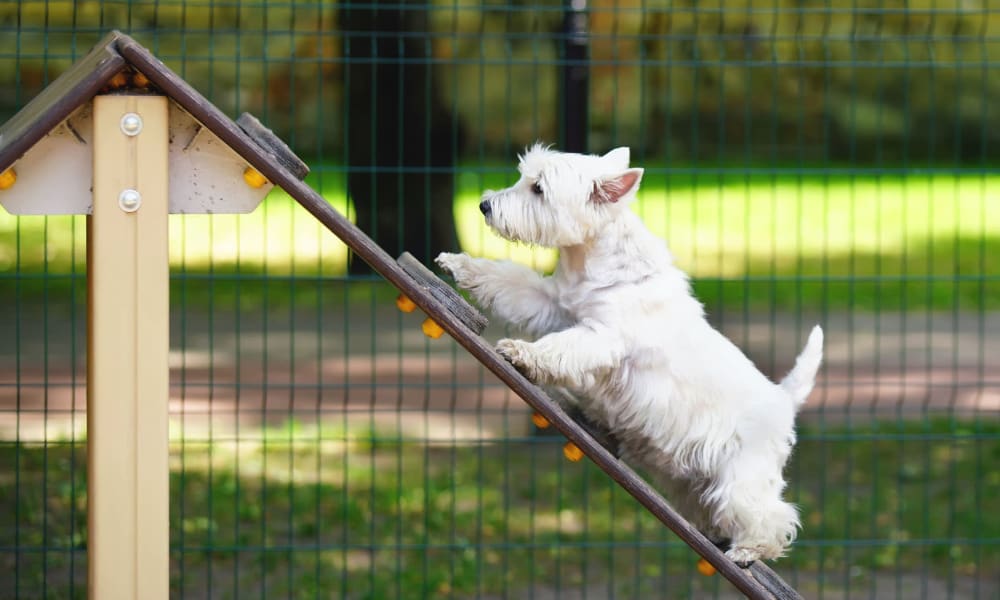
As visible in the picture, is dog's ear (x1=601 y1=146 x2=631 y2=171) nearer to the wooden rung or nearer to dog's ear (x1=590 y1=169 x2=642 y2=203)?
dog's ear (x1=590 y1=169 x2=642 y2=203)

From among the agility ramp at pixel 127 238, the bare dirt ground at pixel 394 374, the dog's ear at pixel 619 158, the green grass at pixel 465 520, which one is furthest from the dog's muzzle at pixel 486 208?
the bare dirt ground at pixel 394 374

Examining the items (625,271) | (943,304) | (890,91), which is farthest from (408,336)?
(890,91)

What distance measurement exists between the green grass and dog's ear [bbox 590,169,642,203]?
1.74 m

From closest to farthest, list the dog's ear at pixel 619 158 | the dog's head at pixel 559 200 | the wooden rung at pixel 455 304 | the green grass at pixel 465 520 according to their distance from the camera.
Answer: the wooden rung at pixel 455 304, the dog's head at pixel 559 200, the dog's ear at pixel 619 158, the green grass at pixel 465 520

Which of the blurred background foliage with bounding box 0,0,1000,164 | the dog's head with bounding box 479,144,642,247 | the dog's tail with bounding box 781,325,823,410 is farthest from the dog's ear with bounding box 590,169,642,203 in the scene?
the blurred background foliage with bounding box 0,0,1000,164

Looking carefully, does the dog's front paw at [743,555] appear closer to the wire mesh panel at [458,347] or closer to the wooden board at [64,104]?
the wire mesh panel at [458,347]

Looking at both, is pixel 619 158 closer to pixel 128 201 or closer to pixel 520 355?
pixel 520 355

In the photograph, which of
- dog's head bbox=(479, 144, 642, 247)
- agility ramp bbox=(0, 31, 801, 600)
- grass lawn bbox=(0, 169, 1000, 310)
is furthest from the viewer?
grass lawn bbox=(0, 169, 1000, 310)

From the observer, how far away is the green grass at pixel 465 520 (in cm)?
606

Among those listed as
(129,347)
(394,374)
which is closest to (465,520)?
(394,374)

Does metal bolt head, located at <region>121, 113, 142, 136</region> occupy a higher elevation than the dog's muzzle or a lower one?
higher

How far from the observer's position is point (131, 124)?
3.52 m

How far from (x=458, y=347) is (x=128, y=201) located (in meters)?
6.03

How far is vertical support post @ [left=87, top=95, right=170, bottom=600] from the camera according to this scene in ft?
11.5
